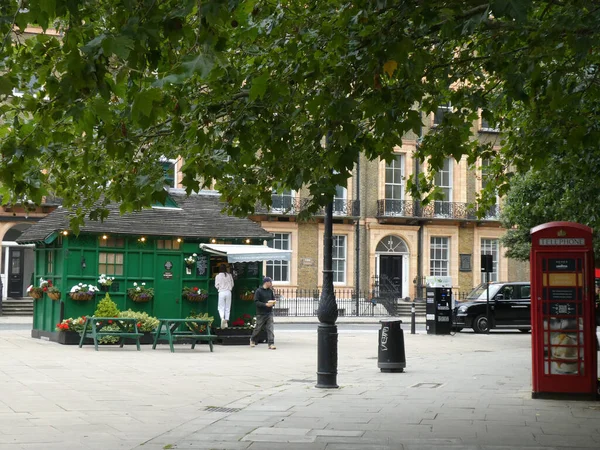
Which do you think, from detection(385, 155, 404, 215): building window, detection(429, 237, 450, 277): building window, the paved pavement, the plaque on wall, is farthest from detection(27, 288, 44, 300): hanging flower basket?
the plaque on wall

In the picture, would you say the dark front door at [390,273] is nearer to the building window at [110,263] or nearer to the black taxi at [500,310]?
the black taxi at [500,310]

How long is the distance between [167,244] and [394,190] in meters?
25.6

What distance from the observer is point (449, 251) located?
1896 inches

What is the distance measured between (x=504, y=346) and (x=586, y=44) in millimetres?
17110

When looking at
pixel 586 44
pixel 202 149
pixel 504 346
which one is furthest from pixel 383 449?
pixel 504 346

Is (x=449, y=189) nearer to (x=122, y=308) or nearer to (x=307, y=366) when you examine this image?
(x=122, y=308)

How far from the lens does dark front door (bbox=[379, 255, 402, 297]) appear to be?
1810 inches

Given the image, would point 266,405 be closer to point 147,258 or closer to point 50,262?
point 147,258

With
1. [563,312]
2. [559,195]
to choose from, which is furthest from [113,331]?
[559,195]

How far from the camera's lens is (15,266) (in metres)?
40.6

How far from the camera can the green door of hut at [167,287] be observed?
892 inches

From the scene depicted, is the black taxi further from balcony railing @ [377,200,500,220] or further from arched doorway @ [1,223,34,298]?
arched doorway @ [1,223,34,298]

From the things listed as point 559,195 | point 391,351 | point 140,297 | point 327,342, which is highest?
point 559,195

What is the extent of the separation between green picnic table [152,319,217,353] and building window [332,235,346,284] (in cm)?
2376
